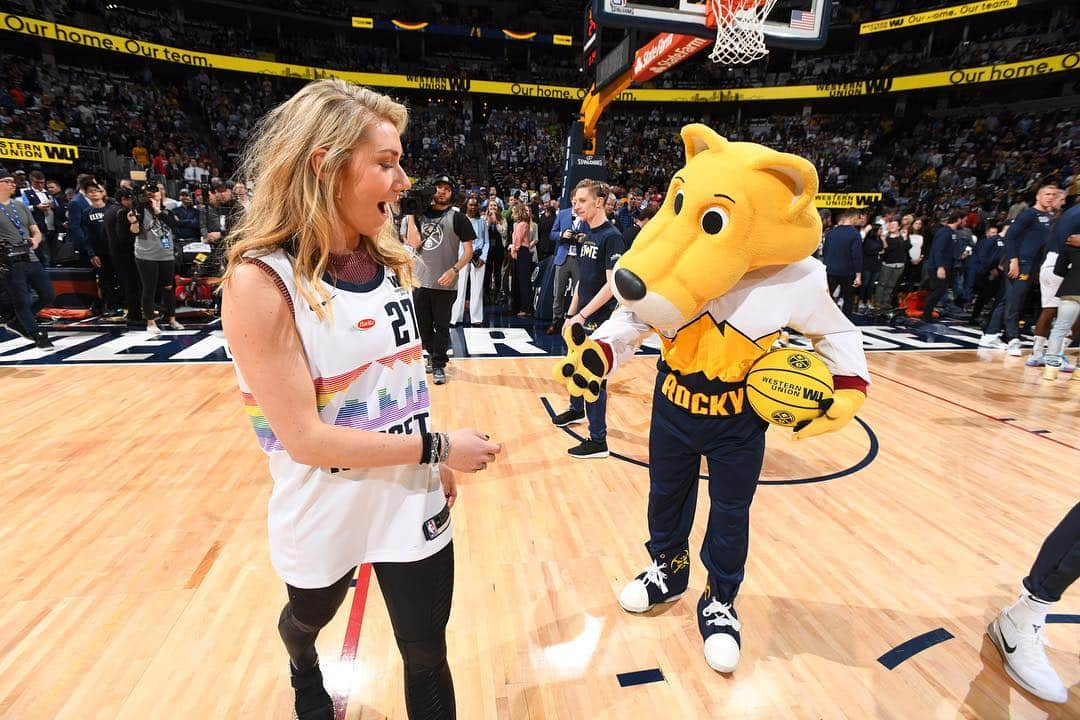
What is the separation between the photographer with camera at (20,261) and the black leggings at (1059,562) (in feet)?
25.6

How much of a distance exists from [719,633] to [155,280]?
6844mm

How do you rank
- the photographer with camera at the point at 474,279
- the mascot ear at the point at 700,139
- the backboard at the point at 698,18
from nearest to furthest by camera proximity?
the mascot ear at the point at 700,139 → the backboard at the point at 698,18 → the photographer with camera at the point at 474,279

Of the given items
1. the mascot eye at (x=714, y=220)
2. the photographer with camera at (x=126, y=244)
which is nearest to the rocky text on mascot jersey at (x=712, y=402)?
the mascot eye at (x=714, y=220)

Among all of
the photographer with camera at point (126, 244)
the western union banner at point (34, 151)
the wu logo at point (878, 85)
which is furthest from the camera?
the wu logo at point (878, 85)

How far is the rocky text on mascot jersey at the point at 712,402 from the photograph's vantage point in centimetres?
192

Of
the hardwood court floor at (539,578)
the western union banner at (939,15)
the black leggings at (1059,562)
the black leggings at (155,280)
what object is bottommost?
the hardwood court floor at (539,578)

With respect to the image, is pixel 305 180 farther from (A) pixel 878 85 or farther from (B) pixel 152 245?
(A) pixel 878 85

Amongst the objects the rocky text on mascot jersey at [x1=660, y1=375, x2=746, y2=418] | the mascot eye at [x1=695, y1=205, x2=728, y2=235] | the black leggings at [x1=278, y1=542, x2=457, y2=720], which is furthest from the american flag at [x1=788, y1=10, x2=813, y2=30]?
the black leggings at [x1=278, y1=542, x2=457, y2=720]

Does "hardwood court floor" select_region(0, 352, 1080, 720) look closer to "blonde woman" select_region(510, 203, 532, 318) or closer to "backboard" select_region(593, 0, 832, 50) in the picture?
"backboard" select_region(593, 0, 832, 50)

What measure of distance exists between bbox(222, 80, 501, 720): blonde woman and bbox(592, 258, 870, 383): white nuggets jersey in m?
0.96

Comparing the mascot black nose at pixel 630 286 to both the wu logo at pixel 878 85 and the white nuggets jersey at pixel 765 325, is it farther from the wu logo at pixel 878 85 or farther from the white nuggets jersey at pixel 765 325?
the wu logo at pixel 878 85

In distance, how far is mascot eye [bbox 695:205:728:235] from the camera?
1666mm

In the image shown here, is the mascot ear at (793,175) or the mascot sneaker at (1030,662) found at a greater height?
the mascot ear at (793,175)

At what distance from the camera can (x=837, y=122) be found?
23.6 metres
